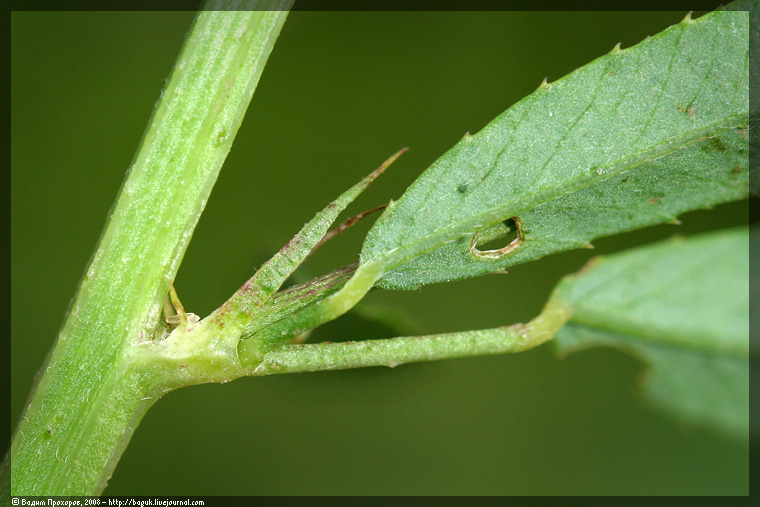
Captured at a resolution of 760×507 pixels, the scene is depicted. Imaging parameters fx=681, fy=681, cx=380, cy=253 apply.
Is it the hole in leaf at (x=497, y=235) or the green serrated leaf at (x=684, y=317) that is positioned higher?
the hole in leaf at (x=497, y=235)

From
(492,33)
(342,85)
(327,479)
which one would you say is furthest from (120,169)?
(492,33)

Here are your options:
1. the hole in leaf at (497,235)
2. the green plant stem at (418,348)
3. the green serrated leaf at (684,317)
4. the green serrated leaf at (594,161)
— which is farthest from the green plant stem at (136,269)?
the green serrated leaf at (684,317)

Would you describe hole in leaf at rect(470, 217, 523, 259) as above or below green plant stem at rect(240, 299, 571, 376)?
above

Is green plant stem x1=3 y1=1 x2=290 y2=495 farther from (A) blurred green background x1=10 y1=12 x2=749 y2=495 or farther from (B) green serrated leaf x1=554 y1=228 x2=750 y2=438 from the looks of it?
(A) blurred green background x1=10 y1=12 x2=749 y2=495

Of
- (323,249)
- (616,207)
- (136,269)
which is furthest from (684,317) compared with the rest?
(323,249)

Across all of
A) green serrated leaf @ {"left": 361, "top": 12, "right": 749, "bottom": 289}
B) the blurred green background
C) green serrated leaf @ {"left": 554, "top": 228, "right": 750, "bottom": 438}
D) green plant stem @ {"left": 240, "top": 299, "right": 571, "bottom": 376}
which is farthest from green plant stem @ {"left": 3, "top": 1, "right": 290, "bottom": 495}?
the blurred green background

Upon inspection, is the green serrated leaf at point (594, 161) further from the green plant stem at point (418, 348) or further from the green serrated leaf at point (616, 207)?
the green plant stem at point (418, 348)

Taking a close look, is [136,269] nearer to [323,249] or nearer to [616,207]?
[616,207]
